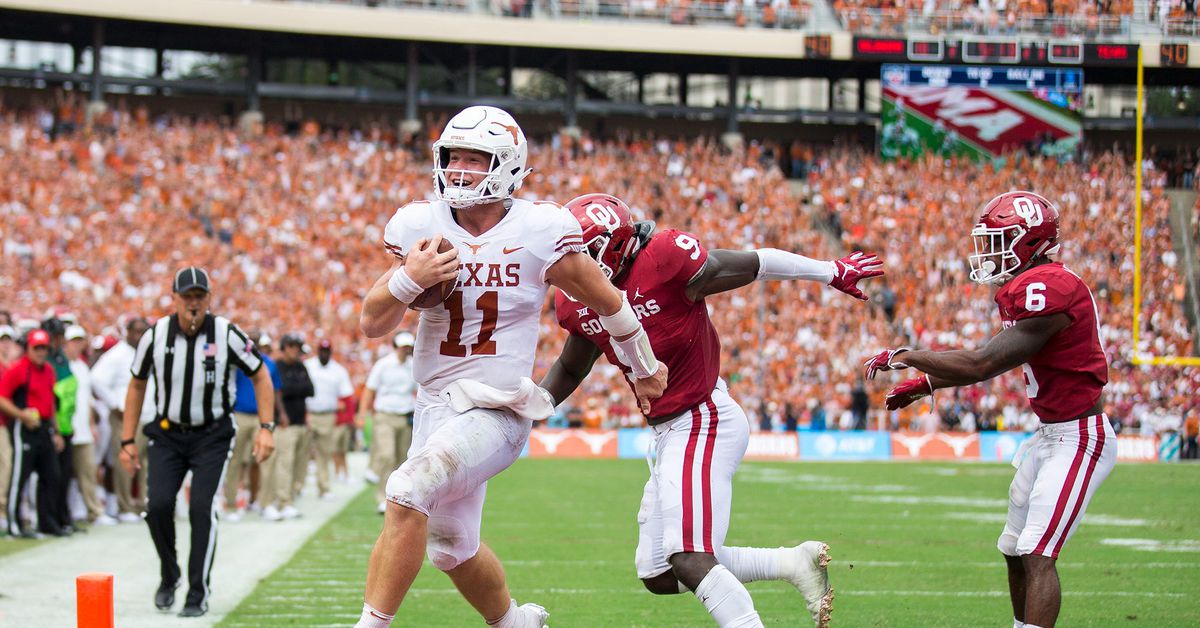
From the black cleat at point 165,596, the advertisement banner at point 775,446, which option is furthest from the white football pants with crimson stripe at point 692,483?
the advertisement banner at point 775,446

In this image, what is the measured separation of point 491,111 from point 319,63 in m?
31.6

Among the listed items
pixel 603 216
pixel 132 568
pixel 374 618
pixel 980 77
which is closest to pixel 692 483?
pixel 603 216

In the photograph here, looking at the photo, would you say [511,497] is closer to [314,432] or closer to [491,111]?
[314,432]

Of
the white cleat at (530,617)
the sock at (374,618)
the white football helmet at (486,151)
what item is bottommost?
the white cleat at (530,617)

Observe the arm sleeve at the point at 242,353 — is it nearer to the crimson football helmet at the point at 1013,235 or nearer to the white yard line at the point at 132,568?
the white yard line at the point at 132,568

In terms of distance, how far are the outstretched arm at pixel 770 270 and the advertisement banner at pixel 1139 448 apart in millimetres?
20189

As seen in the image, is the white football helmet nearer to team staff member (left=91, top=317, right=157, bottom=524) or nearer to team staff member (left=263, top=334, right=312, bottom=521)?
team staff member (left=91, top=317, right=157, bottom=524)

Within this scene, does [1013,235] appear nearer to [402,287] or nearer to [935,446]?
[402,287]

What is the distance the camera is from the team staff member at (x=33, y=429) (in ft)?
37.1

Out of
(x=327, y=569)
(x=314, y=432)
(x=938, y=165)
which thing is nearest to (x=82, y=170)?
(x=314, y=432)

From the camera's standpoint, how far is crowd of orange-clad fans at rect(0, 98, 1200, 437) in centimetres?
2602

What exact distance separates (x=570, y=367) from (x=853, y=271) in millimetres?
1328

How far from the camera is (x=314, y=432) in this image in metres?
16.4

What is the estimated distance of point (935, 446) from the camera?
81.9 ft
